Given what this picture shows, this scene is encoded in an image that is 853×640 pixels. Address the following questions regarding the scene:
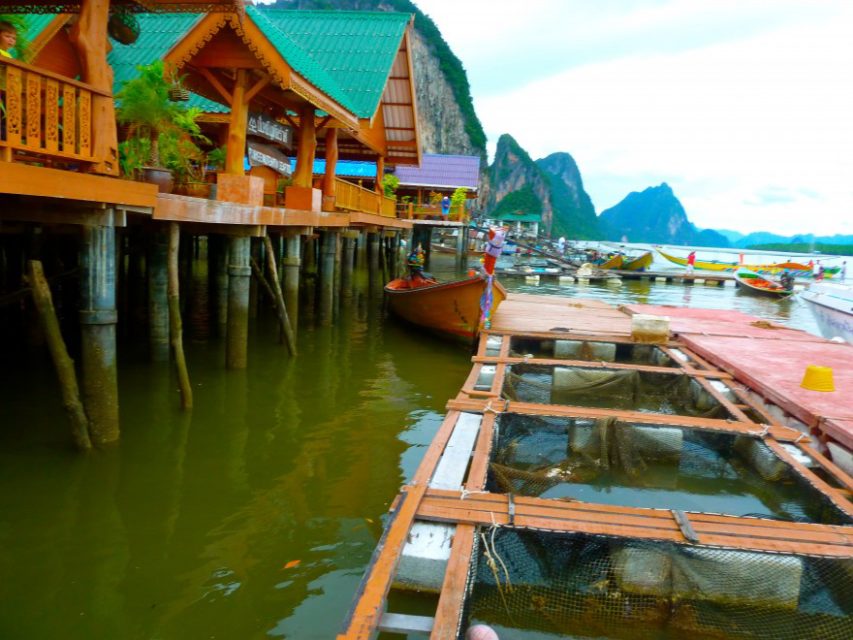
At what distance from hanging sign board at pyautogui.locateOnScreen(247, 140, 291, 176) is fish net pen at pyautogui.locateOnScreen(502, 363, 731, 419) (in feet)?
17.4

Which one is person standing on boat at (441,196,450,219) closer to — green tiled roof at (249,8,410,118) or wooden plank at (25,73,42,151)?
green tiled roof at (249,8,410,118)

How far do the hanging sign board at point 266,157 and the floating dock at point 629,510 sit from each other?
4893 millimetres

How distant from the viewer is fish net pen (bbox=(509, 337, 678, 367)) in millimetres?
9727

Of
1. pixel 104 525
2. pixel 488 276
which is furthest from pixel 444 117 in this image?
pixel 104 525

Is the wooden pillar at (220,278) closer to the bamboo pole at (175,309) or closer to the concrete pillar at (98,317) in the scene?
the bamboo pole at (175,309)

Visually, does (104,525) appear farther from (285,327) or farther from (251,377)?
(285,327)

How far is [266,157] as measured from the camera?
9.92m

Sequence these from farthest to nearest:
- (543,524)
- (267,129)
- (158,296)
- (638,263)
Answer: (638,263) → (267,129) → (158,296) → (543,524)

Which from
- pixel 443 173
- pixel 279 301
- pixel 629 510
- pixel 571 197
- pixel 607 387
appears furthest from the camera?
pixel 571 197

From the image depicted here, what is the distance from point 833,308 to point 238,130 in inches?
626

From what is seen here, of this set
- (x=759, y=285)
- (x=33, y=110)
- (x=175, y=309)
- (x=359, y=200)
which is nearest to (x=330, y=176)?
(x=359, y=200)

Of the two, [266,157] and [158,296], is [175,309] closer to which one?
[158,296]

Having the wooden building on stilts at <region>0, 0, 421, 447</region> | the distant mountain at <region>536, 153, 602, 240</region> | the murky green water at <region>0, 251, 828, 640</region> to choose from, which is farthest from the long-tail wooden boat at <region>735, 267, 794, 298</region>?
the distant mountain at <region>536, 153, 602, 240</region>

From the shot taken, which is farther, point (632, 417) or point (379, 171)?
point (379, 171)
